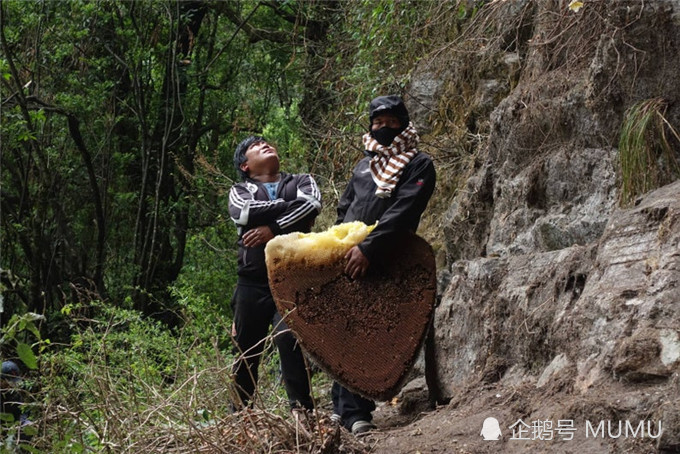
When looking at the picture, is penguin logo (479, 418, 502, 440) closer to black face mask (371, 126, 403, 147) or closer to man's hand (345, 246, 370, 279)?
man's hand (345, 246, 370, 279)

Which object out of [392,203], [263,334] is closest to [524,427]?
[392,203]

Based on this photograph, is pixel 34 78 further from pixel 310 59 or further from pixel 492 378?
pixel 492 378

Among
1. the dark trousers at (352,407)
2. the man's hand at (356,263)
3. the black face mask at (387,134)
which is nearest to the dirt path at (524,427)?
the dark trousers at (352,407)

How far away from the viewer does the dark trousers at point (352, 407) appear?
544 centimetres

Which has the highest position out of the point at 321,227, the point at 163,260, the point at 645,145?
the point at 645,145

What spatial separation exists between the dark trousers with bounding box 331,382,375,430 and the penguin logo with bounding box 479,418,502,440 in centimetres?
106

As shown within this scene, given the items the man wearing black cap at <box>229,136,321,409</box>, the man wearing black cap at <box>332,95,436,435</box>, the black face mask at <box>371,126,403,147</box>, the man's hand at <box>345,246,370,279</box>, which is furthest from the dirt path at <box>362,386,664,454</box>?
the black face mask at <box>371,126,403,147</box>

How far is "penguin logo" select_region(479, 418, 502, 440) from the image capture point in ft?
14.3

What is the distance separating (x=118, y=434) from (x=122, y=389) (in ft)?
2.79

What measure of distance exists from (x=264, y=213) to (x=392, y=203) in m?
0.79

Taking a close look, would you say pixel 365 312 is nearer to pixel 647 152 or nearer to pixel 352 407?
pixel 352 407

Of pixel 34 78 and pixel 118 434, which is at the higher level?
pixel 34 78

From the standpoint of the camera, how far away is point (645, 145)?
5.12m

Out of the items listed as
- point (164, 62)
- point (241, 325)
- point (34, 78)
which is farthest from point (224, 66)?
point (241, 325)
